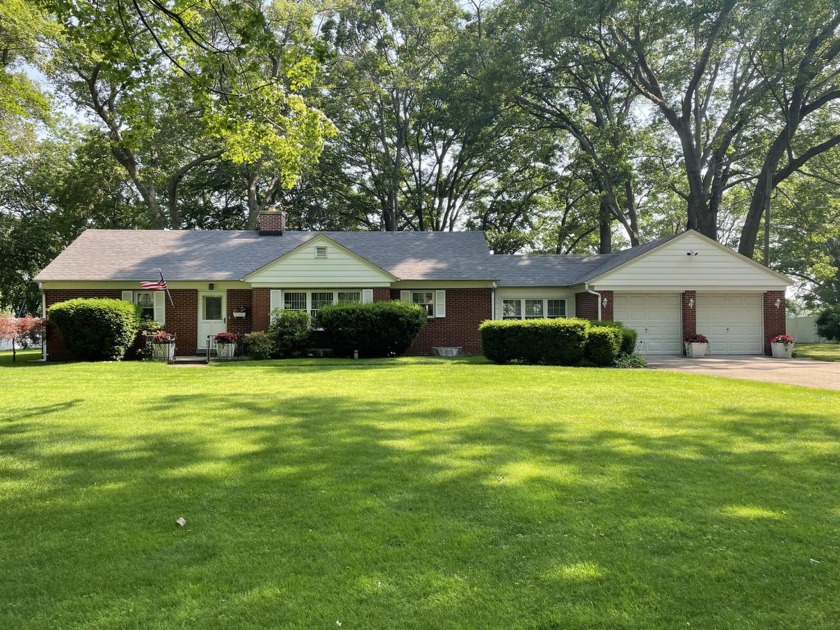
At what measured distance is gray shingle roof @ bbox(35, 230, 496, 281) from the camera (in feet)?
63.8

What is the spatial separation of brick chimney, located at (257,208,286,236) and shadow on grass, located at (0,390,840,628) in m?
17.9

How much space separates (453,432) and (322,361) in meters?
10.2

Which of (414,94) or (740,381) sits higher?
(414,94)

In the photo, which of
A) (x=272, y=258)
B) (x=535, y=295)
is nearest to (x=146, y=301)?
(x=272, y=258)

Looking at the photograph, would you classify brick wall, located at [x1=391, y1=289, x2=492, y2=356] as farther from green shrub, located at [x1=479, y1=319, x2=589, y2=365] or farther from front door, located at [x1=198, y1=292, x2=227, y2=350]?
front door, located at [x1=198, y1=292, x2=227, y2=350]

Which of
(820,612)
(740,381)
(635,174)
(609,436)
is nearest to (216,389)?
(609,436)

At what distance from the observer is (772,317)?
65.8 feet

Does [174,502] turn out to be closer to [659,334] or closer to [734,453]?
[734,453]

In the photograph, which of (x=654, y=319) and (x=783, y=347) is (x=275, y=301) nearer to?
(x=654, y=319)

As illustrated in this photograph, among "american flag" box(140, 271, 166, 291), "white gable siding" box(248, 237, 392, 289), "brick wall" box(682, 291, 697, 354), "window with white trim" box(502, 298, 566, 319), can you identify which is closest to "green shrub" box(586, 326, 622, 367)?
"brick wall" box(682, 291, 697, 354)

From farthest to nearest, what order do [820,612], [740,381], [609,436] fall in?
[740,381] → [609,436] → [820,612]

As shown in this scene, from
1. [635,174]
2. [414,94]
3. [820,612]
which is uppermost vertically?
[414,94]

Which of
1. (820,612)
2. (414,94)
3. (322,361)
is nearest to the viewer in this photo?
(820,612)

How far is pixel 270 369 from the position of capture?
13.8 metres
